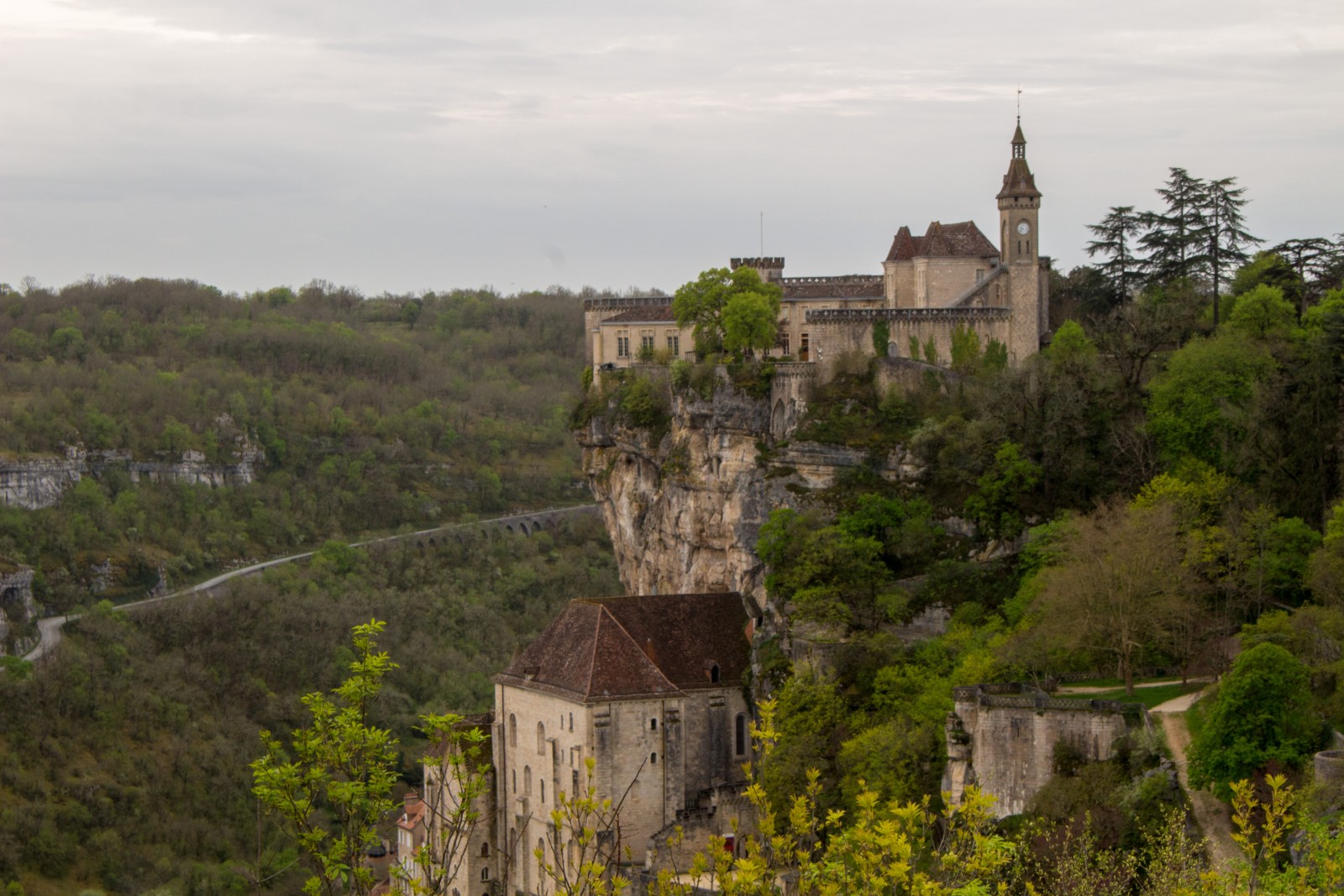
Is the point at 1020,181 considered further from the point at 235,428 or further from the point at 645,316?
the point at 235,428

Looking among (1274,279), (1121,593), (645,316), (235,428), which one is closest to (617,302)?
(645,316)

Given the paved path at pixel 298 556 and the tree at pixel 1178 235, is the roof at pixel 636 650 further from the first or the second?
the paved path at pixel 298 556

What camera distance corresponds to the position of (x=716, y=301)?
65.9m

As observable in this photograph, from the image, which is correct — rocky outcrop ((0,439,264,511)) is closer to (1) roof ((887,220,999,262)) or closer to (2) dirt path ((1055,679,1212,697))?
(1) roof ((887,220,999,262))

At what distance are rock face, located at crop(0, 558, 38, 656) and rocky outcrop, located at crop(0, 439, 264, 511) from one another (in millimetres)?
→ 14534

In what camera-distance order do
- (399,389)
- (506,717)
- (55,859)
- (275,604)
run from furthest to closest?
(399,389)
(275,604)
(55,859)
(506,717)

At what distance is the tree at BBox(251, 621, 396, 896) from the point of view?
17.7 m

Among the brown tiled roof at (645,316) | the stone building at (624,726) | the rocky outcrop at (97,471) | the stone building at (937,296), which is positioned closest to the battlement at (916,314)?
the stone building at (937,296)

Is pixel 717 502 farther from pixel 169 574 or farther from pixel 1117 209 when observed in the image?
pixel 169 574

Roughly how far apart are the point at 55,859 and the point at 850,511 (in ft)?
136

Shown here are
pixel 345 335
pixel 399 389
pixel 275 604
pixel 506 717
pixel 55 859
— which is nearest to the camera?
pixel 506 717

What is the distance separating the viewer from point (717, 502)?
208 ft

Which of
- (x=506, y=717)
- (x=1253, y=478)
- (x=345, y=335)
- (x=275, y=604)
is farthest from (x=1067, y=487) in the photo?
(x=345, y=335)

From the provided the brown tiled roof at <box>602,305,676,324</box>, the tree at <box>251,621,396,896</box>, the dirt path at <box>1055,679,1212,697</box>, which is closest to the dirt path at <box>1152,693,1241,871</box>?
the dirt path at <box>1055,679,1212,697</box>
